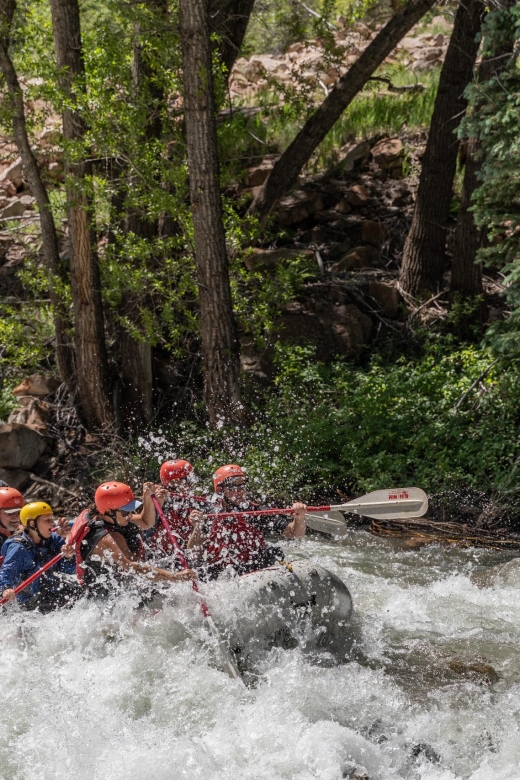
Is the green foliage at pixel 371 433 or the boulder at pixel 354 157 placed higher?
the boulder at pixel 354 157

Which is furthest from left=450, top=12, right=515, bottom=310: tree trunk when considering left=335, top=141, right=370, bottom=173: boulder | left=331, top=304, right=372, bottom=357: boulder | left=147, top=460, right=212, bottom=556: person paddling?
left=147, top=460, right=212, bottom=556: person paddling

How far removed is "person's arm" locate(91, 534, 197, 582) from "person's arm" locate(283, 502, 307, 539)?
0.99 metres

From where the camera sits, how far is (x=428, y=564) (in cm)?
781

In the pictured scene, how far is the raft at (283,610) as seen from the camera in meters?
5.78

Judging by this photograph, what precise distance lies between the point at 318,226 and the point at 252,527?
25.8 feet

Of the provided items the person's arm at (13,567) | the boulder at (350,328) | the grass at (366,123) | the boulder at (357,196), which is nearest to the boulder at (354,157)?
the grass at (366,123)

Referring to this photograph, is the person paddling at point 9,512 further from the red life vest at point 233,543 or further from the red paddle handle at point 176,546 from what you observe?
the red life vest at point 233,543

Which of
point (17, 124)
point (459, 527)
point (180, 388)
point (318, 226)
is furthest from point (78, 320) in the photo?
point (459, 527)

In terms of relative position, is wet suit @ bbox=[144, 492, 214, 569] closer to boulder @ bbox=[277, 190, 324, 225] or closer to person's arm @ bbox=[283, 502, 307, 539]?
person's arm @ bbox=[283, 502, 307, 539]

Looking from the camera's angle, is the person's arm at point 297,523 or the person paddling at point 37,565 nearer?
the person paddling at point 37,565

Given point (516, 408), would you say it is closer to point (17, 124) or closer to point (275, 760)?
point (275, 760)

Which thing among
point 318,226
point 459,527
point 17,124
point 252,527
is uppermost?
point 17,124

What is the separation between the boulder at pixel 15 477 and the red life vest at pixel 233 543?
4617mm

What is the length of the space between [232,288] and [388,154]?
478 cm
